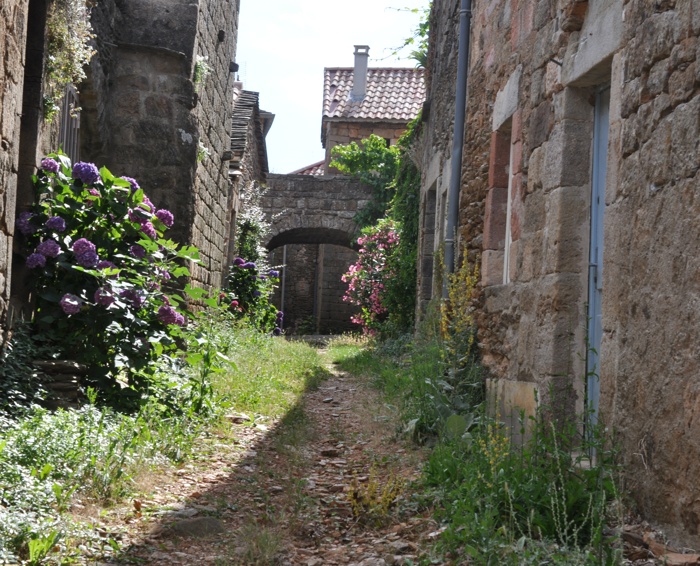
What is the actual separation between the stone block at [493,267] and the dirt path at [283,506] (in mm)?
1208

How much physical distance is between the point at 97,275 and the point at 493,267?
250cm

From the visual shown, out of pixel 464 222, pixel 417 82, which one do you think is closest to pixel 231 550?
pixel 464 222

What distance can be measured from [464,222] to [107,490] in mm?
3732

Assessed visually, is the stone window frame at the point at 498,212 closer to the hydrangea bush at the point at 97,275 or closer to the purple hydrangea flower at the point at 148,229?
the hydrangea bush at the point at 97,275

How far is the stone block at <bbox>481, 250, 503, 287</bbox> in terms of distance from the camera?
5.49 m

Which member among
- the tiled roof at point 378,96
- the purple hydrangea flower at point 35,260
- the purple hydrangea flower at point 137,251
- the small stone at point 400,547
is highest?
the tiled roof at point 378,96

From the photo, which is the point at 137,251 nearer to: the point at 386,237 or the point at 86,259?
the point at 86,259

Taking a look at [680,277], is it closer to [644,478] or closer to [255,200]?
[644,478]

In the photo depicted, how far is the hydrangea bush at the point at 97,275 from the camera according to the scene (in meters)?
4.84

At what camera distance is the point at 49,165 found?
16.4ft

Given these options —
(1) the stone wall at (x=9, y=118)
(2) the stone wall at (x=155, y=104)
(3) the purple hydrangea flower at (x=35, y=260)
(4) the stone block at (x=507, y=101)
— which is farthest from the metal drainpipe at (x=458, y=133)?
(1) the stone wall at (x=9, y=118)

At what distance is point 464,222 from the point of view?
6.54 meters

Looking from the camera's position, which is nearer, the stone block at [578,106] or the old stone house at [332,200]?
the stone block at [578,106]

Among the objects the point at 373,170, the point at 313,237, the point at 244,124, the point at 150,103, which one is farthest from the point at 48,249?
the point at 313,237
